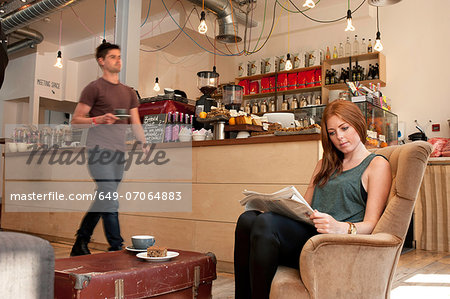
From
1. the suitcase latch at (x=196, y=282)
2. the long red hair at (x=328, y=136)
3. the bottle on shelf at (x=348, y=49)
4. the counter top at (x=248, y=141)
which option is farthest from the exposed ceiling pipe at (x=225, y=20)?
the suitcase latch at (x=196, y=282)

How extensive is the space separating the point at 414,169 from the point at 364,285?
0.46 metres

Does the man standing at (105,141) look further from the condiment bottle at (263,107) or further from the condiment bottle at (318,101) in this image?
the condiment bottle at (263,107)

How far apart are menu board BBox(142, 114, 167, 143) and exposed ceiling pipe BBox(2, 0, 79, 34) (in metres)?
2.88

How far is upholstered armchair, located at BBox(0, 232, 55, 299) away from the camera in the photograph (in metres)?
0.82

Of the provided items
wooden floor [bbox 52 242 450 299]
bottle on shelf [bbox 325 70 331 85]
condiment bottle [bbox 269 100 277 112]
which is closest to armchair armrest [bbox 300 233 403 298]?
wooden floor [bbox 52 242 450 299]

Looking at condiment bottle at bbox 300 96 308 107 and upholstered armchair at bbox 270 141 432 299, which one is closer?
upholstered armchair at bbox 270 141 432 299

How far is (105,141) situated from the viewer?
279 centimetres

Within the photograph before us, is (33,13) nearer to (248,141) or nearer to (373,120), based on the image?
(248,141)

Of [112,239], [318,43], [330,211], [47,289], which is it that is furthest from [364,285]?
[318,43]

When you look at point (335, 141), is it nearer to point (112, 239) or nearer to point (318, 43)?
point (112, 239)

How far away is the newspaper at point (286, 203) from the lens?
1477mm

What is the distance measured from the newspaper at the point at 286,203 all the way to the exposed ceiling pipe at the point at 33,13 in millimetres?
5503

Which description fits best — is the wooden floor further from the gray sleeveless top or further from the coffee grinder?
the coffee grinder

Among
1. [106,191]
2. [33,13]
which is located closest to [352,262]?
[106,191]
